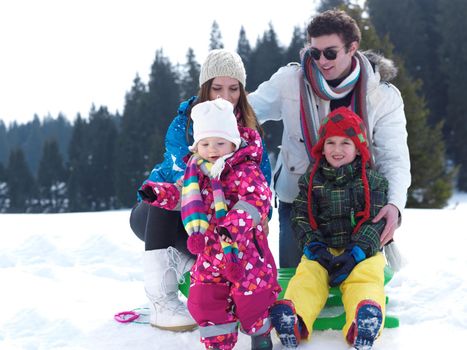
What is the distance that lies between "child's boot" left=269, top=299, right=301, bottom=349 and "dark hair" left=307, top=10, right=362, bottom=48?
1.66 metres

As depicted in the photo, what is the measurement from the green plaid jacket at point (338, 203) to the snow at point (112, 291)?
541 millimetres

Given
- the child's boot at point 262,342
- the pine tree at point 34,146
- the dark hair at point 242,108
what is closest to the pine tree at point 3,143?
the pine tree at point 34,146

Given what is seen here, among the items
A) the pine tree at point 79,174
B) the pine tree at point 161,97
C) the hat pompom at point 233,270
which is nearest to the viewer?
the hat pompom at point 233,270

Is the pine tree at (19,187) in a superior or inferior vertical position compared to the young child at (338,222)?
inferior

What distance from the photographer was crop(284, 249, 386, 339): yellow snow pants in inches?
99.1

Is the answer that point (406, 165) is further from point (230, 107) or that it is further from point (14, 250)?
point (14, 250)

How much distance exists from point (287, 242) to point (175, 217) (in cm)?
103

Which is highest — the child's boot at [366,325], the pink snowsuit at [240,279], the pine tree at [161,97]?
the pine tree at [161,97]

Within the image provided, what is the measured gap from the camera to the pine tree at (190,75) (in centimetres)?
3594

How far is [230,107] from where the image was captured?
2.56 metres

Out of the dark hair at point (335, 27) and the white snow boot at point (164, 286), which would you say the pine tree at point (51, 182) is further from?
the dark hair at point (335, 27)

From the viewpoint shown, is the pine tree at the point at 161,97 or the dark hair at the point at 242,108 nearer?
the dark hair at the point at 242,108

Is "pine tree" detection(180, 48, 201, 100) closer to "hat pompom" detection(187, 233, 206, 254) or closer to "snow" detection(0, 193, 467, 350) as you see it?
"snow" detection(0, 193, 467, 350)

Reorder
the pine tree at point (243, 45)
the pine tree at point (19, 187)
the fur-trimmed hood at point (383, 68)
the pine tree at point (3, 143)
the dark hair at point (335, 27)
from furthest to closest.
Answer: the pine tree at point (3, 143), the pine tree at point (19, 187), the pine tree at point (243, 45), the fur-trimmed hood at point (383, 68), the dark hair at point (335, 27)
